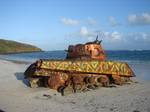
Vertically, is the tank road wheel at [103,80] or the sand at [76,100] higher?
the tank road wheel at [103,80]

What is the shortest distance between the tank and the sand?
0.74m

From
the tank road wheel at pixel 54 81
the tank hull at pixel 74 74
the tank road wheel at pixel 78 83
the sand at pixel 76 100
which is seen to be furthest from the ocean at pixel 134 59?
the tank road wheel at pixel 54 81

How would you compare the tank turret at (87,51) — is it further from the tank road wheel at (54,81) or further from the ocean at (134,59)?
the ocean at (134,59)

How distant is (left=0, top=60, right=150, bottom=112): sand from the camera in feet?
52.2

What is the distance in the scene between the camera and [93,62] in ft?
76.1

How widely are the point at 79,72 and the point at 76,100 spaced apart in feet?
15.2

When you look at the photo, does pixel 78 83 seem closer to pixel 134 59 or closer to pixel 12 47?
pixel 134 59

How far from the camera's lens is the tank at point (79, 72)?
862 inches

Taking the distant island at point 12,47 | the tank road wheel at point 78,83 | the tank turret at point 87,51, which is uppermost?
the distant island at point 12,47

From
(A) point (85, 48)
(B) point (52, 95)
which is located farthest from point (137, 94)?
(A) point (85, 48)

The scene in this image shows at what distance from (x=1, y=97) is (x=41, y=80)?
3956mm

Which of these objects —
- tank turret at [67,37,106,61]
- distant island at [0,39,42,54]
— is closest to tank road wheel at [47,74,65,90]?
tank turret at [67,37,106,61]

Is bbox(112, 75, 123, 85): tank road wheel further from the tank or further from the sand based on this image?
the sand

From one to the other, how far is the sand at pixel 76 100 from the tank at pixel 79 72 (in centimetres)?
74
